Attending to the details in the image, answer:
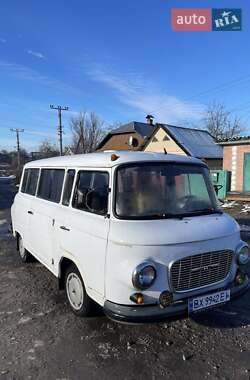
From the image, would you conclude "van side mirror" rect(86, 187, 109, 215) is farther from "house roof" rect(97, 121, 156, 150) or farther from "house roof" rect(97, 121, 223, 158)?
"house roof" rect(97, 121, 156, 150)

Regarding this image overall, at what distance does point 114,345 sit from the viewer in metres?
3.94

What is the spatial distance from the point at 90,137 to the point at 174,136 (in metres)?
33.8

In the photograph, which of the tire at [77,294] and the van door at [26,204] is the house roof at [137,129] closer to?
the van door at [26,204]

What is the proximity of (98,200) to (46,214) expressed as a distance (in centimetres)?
157

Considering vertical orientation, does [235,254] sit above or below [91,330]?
above

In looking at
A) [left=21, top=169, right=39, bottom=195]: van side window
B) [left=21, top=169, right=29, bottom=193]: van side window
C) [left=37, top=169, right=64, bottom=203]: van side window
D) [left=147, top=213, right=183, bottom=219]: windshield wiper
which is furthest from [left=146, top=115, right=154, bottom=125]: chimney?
[left=147, top=213, right=183, bottom=219]: windshield wiper

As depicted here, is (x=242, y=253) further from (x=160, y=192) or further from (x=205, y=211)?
(x=160, y=192)

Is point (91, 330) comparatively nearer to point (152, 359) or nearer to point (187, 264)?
point (152, 359)

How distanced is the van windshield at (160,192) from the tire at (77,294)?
114cm

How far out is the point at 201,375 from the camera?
3393 mm

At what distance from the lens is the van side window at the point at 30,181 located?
656 cm

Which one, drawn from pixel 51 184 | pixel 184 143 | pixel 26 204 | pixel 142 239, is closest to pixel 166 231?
pixel 142 239

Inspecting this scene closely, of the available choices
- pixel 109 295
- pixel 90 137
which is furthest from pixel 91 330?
pixel 90 137

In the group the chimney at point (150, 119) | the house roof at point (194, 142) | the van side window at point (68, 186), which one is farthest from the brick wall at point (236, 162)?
the chimney at point (150, 119)
